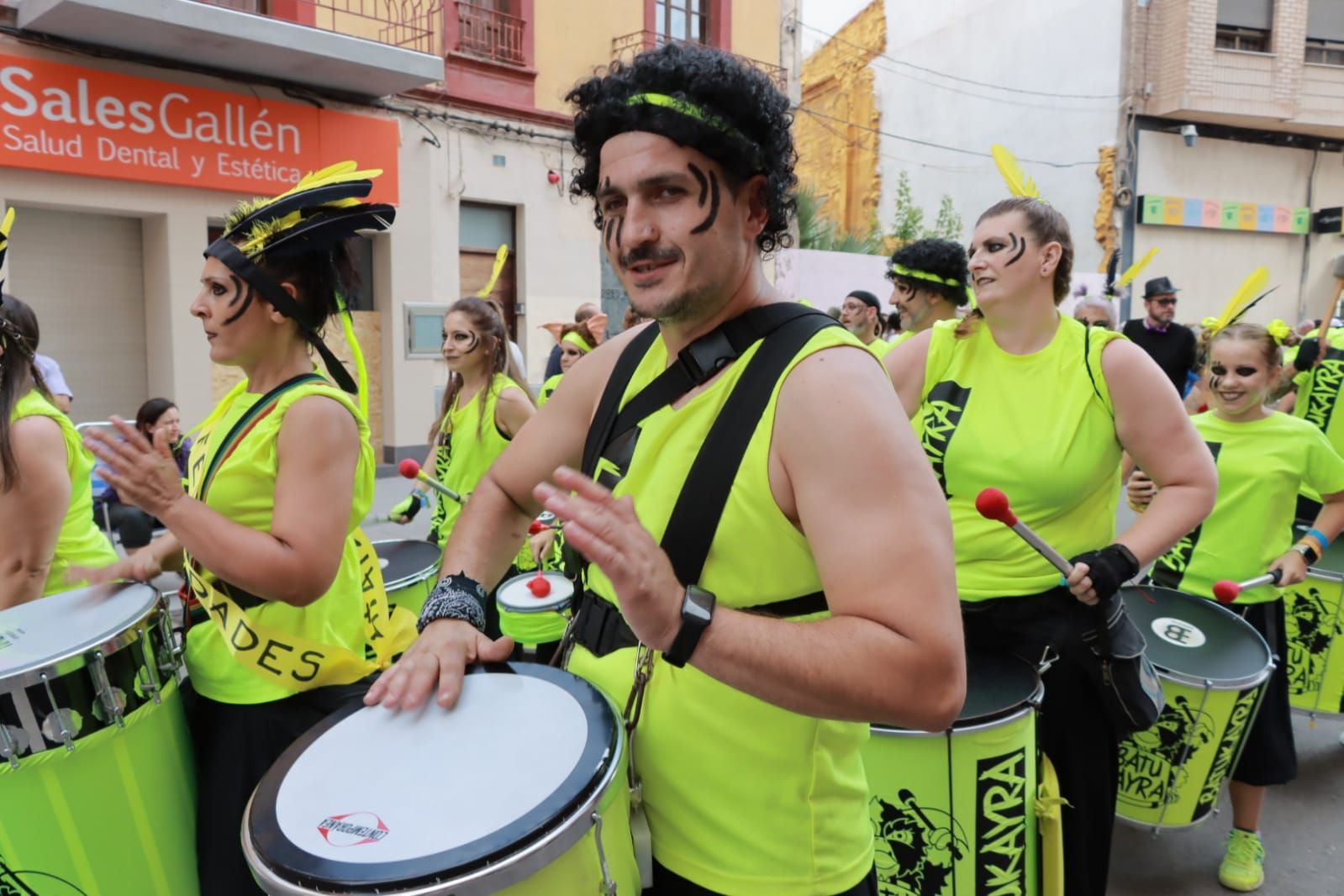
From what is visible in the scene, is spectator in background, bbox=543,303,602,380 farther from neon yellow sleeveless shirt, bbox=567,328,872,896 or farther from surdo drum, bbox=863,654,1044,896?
neon yellow sleeveless shirt, bbox=567,328,872,896

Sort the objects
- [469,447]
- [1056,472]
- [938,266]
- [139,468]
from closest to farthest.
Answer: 1. [139,468]
2. [1056,472]
3. [938,266]
4. [469,447]

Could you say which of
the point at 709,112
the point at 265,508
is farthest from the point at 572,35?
the point at 709,112

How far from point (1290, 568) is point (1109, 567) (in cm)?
163

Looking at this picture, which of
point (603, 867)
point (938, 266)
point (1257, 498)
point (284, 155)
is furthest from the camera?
point (284, 155)

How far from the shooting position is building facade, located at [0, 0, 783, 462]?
28.4 feet

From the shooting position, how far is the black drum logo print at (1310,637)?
3.96 metres

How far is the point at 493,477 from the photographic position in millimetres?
1837

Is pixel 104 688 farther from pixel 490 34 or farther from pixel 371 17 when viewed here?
pixel 490 34

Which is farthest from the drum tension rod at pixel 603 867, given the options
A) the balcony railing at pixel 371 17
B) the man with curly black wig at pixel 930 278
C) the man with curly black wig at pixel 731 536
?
the balcony railing at pixel 371 17

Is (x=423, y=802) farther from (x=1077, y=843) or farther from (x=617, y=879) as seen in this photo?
(x=1077, y=843)

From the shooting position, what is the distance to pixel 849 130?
81.9ft

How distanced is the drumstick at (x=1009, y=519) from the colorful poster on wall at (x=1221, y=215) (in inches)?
729

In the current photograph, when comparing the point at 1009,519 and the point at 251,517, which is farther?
the point at 1009,519

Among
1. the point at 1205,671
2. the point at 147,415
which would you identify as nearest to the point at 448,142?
the point at 147,415
